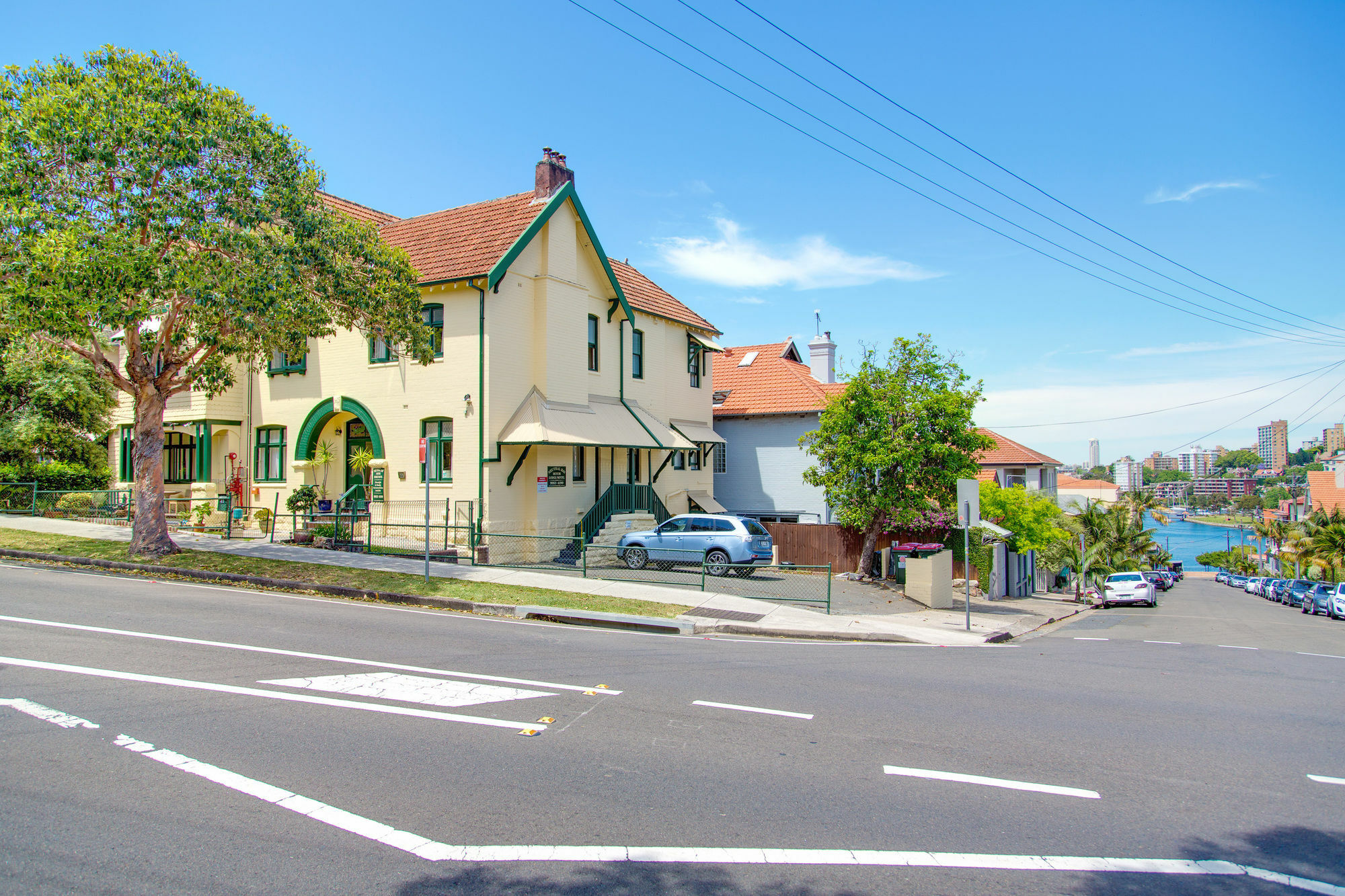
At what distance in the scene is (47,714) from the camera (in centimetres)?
681

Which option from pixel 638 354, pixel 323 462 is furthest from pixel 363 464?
pixel 638 354

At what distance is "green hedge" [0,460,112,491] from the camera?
27.6m

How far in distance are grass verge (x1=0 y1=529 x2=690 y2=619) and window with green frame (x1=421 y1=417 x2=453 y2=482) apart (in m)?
5.05

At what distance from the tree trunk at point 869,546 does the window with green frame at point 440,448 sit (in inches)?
474

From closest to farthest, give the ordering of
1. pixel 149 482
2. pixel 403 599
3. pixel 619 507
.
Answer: pixel 403 599, pixel 149 482, pixel 619 507

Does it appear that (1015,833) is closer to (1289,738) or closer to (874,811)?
(874,811)

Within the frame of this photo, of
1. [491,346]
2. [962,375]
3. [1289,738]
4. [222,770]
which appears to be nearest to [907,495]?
[962,375]

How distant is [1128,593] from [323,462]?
109 ft

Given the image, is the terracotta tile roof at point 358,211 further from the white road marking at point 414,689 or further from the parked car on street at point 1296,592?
the parked car on street at point 1296,592

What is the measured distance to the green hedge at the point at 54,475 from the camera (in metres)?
27.6

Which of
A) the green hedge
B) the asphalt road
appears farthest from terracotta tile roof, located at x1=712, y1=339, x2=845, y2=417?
the green hedge

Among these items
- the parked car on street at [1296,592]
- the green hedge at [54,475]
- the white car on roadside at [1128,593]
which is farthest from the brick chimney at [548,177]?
the parked car on street at [1296,592]

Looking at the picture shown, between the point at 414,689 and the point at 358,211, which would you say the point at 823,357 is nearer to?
the point at 358,211

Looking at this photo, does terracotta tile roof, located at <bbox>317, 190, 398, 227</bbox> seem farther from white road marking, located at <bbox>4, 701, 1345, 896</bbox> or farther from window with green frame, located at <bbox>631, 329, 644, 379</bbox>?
white road marking, located at <bbox>4, 701, 1345, 896</bbox>
